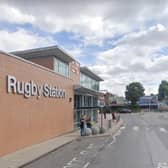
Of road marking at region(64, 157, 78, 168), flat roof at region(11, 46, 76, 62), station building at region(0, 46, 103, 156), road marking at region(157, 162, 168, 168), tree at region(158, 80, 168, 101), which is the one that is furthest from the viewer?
tree at region(158, 80, 168, 101)

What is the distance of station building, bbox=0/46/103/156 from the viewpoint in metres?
17.5

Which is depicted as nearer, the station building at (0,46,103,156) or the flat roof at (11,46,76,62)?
the station building at (0,46,103,156)

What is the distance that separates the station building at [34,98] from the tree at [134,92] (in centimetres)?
10373

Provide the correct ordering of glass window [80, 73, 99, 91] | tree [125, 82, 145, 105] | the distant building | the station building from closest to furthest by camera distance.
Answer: the station building
glass window [80, 73, 99, 91]
tree [125, 82, 145, 105]
the distant building

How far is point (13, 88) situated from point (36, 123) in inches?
175

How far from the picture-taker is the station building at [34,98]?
17484 mm

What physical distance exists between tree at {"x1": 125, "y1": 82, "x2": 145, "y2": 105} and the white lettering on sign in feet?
368

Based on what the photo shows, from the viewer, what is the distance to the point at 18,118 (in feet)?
62.4

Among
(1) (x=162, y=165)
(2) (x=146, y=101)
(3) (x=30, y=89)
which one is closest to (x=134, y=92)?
(2) (x=146, y=101)

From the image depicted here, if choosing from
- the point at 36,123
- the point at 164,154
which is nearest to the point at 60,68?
the point at 36,123

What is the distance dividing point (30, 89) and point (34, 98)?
41.0 inches

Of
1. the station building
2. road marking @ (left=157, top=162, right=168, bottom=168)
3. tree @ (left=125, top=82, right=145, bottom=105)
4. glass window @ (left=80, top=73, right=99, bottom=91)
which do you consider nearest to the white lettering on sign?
the station building

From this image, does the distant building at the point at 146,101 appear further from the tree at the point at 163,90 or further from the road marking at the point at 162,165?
the road marking at the point at 162,165

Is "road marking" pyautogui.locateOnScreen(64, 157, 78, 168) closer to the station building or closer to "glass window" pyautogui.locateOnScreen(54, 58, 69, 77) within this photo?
the station building
